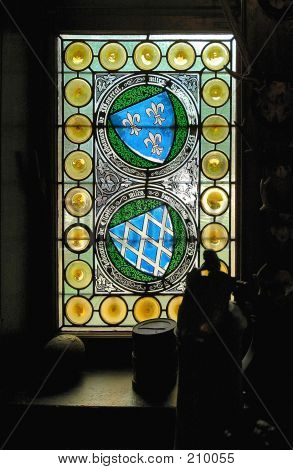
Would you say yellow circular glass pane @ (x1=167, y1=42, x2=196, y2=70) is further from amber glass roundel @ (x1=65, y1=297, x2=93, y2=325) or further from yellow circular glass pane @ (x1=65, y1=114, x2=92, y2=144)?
amber glass roundel @ (x1=65, y1=297, x2=93, y2=325)

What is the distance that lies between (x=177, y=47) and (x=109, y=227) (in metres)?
0.92

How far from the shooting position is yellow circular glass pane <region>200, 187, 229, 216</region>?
2.04m

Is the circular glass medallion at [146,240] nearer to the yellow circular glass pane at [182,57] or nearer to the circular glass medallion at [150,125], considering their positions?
the circular glass medallion at [150,125]

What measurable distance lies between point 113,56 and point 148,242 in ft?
2.98

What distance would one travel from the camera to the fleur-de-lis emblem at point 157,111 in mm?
2035

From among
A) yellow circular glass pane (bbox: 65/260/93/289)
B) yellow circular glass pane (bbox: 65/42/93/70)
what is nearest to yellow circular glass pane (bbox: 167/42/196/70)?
yellow circular glass pane (bbox: 65/42/93/70)

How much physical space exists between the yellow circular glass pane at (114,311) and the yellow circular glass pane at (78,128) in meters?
0.79

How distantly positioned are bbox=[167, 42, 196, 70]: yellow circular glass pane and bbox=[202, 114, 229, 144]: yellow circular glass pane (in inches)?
10.8

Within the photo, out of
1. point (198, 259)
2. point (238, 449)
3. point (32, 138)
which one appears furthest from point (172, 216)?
point (238, 449)

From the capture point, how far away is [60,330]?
203 centimetres

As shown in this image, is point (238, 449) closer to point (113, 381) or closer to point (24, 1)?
point (113, 381)

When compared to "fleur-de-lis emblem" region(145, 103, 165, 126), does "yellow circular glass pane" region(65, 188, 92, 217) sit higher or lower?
lower

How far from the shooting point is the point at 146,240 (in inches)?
79.7

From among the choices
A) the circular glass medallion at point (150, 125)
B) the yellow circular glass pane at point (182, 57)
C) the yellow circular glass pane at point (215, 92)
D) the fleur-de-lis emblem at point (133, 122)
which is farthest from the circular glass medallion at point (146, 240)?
the yellow circular glass pane at point (182, 57)
